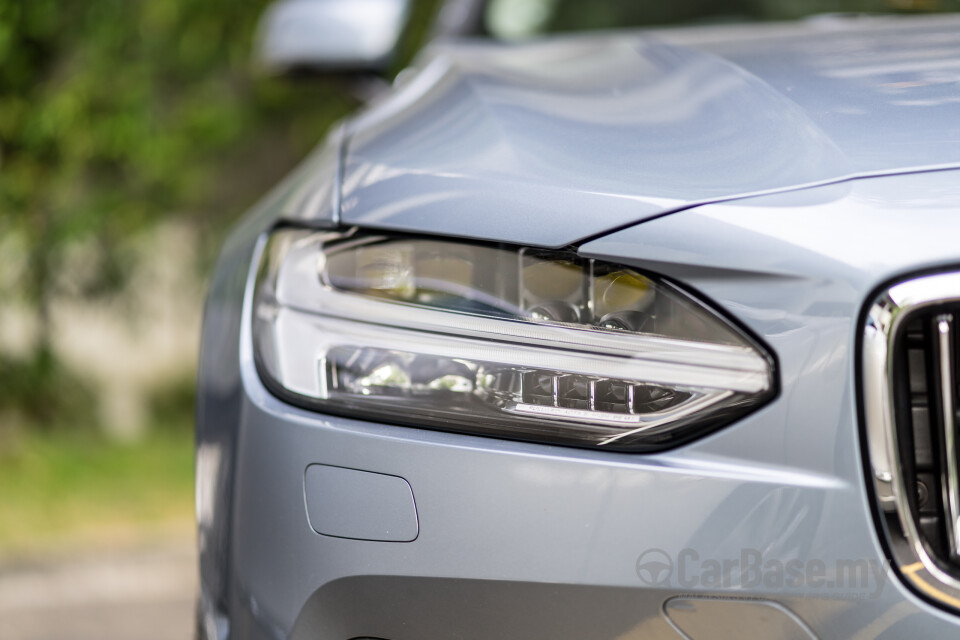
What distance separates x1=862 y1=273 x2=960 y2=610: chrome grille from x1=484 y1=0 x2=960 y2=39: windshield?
159 centimetres

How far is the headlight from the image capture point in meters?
1.00

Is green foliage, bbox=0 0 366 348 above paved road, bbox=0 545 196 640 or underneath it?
above

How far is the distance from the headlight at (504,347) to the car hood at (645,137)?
0.05 m

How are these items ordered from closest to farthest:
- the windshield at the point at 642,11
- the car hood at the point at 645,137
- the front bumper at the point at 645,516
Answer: the front bumper at the point at 645,516 < the car hood at the point at 645,137 < the windshield at the point at 642,11

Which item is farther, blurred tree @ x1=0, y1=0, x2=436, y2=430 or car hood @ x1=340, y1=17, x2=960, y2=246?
blurred tree @ x1=0, y1=0, x2=436, y2=430

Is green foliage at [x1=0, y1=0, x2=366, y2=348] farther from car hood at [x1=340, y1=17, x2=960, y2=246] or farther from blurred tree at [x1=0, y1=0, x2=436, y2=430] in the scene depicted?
car hood at [x1=340, y1=17, x2=960, y2=246]

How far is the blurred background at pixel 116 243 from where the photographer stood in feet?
11.3

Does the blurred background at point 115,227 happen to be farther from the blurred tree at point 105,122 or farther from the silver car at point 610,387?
the silver car at point 610,387

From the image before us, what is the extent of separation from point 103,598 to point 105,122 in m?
2.04

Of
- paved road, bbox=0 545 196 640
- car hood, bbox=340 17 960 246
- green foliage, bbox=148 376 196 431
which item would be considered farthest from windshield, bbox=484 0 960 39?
green foliage, bbox=148 376 196 431

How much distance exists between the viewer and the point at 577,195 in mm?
1058

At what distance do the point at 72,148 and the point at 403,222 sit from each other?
344 cm

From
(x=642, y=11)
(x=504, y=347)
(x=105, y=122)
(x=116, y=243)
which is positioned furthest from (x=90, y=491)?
(x=504, y=347)

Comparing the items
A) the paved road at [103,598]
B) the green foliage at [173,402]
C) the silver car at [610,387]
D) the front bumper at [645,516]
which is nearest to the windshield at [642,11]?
the silver car at [610,387]
